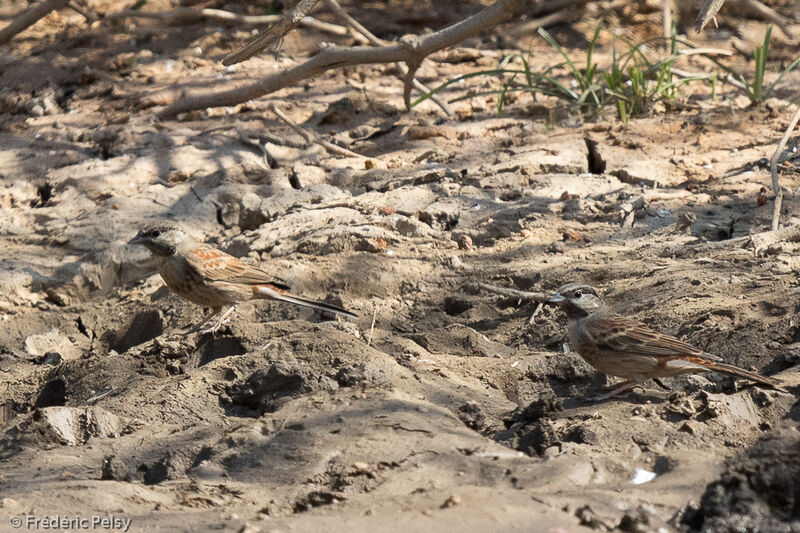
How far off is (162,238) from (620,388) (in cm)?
356

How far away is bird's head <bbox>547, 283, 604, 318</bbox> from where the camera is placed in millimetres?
5430

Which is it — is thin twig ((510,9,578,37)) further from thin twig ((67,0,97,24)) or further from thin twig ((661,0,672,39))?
thin twig ((67,0,97,24))

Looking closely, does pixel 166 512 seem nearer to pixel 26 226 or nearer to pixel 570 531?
pixel 570 531

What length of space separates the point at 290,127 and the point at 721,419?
6358 mm

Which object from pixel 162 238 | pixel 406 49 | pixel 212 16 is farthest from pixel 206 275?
pixel 212 16

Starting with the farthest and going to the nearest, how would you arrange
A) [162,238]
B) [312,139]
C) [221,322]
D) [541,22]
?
1. [541,22]
2. [312,139]
3. [162,238]
4. [221,322]

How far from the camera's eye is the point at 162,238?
688 centimetres

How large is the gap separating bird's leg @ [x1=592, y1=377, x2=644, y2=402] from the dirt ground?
14cm

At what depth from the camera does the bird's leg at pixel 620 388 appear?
16.5 ft

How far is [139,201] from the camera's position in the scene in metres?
8.45

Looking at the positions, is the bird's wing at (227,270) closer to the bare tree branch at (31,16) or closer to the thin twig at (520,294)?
the thin twig at (520,294)

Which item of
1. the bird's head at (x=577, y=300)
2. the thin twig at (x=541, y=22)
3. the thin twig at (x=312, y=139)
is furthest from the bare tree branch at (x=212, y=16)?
the bird's head at (x=577, y=300)

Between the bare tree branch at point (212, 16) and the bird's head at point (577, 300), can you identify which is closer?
the bird's head at point (577, 300)

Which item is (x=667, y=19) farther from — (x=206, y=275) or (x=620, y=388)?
(x=620, y=388)
